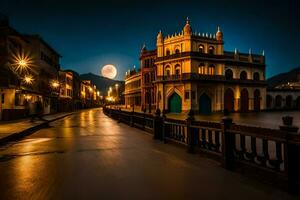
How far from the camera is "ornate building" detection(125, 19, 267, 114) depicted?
135 ft

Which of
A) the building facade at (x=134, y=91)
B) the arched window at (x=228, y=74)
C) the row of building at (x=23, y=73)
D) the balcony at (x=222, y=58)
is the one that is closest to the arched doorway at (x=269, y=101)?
the balcony at (x=222, y=58)

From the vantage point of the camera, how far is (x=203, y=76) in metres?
41.4

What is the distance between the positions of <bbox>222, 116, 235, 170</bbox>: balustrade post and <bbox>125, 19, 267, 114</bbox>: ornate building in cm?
3356

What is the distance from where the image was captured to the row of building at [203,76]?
41.2 metres

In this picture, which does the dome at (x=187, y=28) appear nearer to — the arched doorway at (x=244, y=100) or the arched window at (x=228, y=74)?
the arched window at (x=228, y=74)

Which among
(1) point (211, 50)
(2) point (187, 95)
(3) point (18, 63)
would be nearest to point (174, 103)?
(2) point (187, 95)

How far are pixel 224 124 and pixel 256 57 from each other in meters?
49.6

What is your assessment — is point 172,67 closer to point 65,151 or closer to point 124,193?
point 65,151

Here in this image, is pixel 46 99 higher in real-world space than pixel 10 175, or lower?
higher

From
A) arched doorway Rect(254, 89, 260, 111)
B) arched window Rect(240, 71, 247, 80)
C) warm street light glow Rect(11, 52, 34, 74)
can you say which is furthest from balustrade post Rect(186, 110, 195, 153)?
arched doorway Rect(254, 89, 260, 111)

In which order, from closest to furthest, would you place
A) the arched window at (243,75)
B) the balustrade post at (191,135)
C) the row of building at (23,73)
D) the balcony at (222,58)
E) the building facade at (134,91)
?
1. the balustrade post at (191,135)
2. the row of building at (23,73)
3. the balcony at (222,58)
4. the arched window at (243,75)
5. the building facade at (134,91)

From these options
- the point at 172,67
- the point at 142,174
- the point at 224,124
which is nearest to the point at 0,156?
the point at 142,174

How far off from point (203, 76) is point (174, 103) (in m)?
6.61

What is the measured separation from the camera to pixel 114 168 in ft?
20.7
